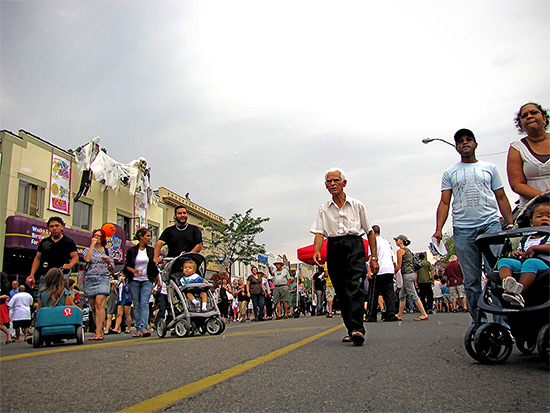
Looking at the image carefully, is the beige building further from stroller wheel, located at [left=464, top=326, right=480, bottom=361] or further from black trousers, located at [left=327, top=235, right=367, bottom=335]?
stroller wheel, located at [left=464, top=326, right=480, bottom=361]

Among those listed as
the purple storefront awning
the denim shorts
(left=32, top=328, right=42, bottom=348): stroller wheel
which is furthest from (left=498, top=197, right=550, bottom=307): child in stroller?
the purple storefront awning

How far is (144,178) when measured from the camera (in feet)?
112

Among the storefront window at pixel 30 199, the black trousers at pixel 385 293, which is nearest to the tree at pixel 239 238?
the storefront window at pixel 30 199

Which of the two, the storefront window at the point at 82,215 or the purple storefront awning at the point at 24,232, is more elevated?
the storefront window at the point at 82,215

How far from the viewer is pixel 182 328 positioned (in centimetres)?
775

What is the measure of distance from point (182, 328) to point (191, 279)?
2.95ft

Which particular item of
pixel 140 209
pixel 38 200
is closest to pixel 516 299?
pixel 38 200

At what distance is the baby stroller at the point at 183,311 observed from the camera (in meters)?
7.72

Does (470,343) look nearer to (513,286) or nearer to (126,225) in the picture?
(513,286)

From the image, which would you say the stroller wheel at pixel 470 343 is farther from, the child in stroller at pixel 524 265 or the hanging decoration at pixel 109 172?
the hanging decoration at pixel 109 172

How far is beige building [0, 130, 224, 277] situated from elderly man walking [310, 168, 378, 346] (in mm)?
19856

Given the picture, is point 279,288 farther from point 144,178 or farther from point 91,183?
point 144,178

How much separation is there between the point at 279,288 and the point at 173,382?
1401 cm

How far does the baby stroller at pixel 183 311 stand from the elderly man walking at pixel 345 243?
2811 millimetres
